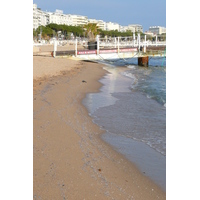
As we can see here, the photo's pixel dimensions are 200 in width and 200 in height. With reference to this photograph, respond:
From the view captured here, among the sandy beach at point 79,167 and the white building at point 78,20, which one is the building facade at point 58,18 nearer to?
the white building at point 78,20

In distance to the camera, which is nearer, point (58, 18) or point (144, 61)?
point (144, 61)

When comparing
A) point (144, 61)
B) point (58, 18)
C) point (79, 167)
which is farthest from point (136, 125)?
point (58, 18)

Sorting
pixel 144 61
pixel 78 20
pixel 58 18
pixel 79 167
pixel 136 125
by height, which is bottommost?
pixel 79 167

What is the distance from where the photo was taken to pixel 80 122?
17.3 ft

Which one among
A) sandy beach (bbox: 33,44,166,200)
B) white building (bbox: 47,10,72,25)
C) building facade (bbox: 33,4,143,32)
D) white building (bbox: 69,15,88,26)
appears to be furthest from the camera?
white building (bbox: 69,15,88,26)

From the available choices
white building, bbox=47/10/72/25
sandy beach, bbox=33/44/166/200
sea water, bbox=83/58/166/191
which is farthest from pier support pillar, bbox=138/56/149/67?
white building, bbox=47/10/72/25

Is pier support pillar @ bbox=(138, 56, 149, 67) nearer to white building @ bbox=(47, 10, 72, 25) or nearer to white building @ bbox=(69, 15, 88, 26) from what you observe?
white building @ bbox=(47, 10, 72, 25)

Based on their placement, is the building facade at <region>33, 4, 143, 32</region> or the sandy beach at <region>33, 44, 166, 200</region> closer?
the sandy beach at <region>33, 44, 166, 200</region>

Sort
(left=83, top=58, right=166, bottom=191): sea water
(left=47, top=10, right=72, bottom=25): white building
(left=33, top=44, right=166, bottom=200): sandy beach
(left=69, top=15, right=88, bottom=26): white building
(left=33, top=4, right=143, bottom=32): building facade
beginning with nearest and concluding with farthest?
(left=33, top=44, right=166, bottom=200): sandy beach < (left=83, top=58, right=166, bottom=191): sea water < (left=33, top=4, right=143, bottom=32): building facade < (left=47, top=10, right=72, bottom=25): white building < (left=69, top=15, right=88, bottom=26): white building

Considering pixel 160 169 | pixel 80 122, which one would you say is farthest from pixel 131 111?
pixel 160 169

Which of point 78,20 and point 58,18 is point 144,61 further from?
point 78,20
